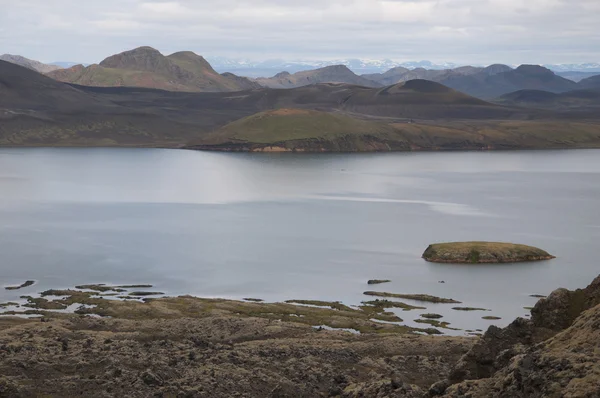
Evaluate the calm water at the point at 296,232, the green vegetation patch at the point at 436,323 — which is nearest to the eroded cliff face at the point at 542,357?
the green vegetation patch at the point at 436,323

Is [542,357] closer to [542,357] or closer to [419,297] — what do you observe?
[542,357]

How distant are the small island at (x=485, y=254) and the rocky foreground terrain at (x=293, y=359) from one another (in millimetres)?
36062

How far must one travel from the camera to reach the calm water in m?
70.8

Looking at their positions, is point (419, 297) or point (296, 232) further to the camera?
point (296, 232)

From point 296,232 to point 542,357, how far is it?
80.3m

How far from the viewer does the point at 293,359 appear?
3622cm

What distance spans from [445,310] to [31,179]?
125 m

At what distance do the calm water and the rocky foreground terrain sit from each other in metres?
17.0

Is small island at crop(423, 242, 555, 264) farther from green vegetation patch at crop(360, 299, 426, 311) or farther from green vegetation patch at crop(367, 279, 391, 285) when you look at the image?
green vegetation patch at crop(360, 299, 426, 311)

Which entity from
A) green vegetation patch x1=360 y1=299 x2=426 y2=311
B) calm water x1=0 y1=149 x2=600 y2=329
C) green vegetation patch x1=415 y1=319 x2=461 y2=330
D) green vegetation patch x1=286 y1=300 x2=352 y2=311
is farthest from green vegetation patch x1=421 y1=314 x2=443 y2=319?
green vegetation patch x1=286 y1=300 x2=352 y2=311

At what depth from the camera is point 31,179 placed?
167 m

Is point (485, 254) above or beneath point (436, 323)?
above

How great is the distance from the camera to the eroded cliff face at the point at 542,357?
2064cm

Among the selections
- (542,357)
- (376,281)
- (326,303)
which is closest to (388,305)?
(326,303)
